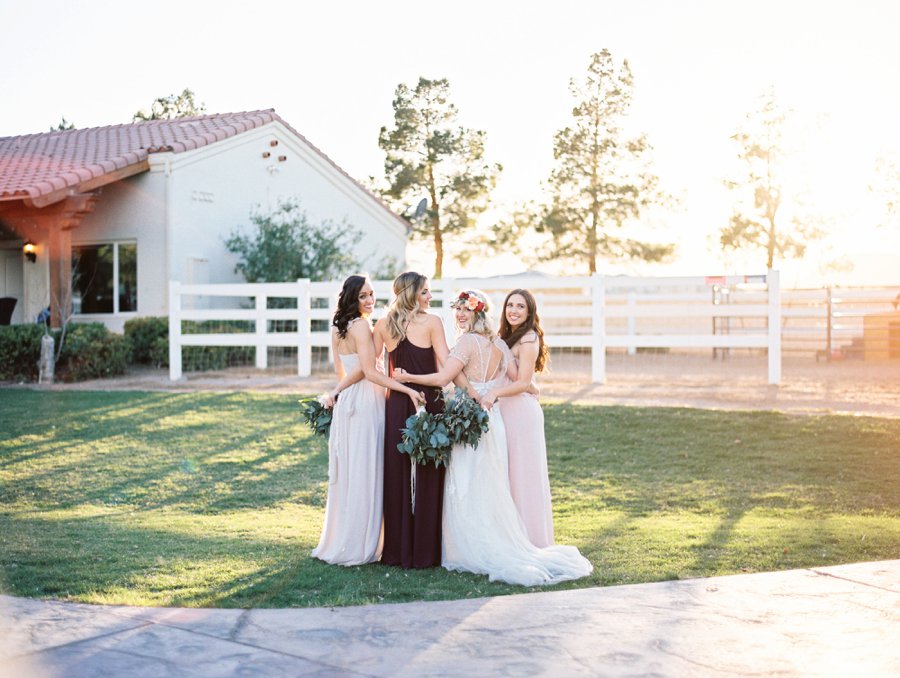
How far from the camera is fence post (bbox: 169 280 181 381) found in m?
17.4

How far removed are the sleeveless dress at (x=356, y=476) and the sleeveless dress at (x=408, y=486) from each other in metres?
0.08

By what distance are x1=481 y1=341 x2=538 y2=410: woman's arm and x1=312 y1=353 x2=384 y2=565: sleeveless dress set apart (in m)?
0.78

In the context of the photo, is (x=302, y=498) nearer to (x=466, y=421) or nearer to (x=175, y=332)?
(x=466, y=421)

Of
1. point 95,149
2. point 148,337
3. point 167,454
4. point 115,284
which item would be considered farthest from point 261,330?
point 95,149

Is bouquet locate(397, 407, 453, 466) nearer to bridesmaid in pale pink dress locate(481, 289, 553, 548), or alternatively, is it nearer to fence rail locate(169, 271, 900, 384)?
bridesmaid in pale pink dress locate(481, 289, 553, 548)

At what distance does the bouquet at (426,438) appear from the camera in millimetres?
6602

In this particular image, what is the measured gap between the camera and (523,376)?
694cm

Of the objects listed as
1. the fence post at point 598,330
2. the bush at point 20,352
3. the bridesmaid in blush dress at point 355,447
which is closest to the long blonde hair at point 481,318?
the bridesmaid in blush dress at point 355,447

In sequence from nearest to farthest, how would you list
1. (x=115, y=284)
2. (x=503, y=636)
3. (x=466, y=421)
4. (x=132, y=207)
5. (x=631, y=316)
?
Result: 1. (x=503, y=636)
2. (x=466, y=421)
3. (x=631, y=316)
4. (x=132, y=207)
5. (x=115, y=284)

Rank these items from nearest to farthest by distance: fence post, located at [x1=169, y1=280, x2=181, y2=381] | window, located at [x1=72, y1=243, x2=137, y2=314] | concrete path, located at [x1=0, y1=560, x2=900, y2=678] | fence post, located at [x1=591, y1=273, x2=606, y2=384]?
concrete path, located at [x1=0, y1=560, x2=900, y2=678], fence post, located at [x1=591, y1=273, x2=606, y2=384], fence post, located at [x1=169, y1=280, x2=181, y2=381], window, located at [x1=72, y1=243, x2=137, y2=314]

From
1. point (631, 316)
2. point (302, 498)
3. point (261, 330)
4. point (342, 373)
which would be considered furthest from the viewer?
point (631, 316)

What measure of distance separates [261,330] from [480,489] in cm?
1192

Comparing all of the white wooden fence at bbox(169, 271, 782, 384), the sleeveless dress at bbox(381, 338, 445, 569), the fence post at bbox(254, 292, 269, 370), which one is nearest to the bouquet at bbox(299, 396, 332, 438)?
the sleeveless dress at bbox(381, 338, 445, 569)

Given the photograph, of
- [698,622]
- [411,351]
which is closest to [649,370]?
[411,351]
